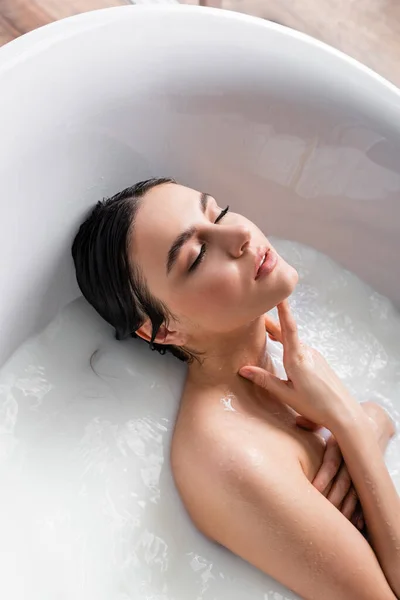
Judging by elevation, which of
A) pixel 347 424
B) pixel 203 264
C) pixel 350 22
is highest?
pixel 350 22

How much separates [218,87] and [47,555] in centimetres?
81

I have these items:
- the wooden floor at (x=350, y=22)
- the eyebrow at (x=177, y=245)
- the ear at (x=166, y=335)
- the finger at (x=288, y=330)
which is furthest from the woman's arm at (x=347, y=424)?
the wooden floor at (x=350, y=22)

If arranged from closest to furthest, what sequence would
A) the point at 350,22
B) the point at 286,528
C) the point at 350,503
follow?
1. the point at 286,528
2. the point at 350,503
3. the point at 350,22

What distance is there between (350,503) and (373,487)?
0.17ft

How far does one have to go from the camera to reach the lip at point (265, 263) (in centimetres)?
106

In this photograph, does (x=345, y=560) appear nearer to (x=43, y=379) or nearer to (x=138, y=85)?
(x=43, y=379)

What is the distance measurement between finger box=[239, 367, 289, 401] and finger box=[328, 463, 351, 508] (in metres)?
0.14

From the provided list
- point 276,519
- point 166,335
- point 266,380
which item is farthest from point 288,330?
point 276,519

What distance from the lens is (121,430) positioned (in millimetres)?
1190

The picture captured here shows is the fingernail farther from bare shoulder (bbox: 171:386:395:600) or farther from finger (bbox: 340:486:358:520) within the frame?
finger (bbox: 340:486:358:520)

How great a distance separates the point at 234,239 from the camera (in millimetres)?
1038

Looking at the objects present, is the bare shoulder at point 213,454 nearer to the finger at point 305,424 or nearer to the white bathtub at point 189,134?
the finger at point 305,424

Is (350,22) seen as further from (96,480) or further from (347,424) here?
(96,480)

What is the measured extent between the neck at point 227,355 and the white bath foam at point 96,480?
10 cm
